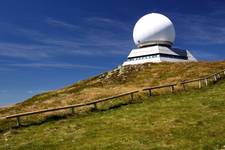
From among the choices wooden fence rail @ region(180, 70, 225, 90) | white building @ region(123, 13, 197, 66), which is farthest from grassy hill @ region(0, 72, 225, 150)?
white building @ region(123, 13, 197, 66)

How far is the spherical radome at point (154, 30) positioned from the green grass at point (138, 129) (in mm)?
64374

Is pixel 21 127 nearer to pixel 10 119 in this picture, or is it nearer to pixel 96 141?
pixel 10 119

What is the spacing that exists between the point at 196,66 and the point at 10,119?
149 ft

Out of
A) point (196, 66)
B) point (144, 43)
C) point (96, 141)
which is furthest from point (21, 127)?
point (144, 43)

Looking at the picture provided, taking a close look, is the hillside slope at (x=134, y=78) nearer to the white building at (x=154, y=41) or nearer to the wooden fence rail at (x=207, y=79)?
the wooden fence rail at (x=207, y=79)

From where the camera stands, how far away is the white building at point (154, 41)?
10019 cm

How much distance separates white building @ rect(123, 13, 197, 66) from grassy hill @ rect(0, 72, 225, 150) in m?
59.0

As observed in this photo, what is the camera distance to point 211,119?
31.0 meters

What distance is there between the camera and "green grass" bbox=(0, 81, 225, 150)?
25.2 m

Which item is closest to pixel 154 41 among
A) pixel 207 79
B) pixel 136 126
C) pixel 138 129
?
pixel 207 79

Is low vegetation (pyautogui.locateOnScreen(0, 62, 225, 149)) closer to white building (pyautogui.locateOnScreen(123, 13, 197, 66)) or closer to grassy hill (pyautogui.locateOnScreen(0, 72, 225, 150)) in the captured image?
grassy hill (pyautogui.locateOnScreen(0, 72, 225, 150))

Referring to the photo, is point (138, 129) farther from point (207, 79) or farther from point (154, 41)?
point (154, 41)

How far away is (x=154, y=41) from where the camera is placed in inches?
4141

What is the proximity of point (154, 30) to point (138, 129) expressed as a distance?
77019mm
